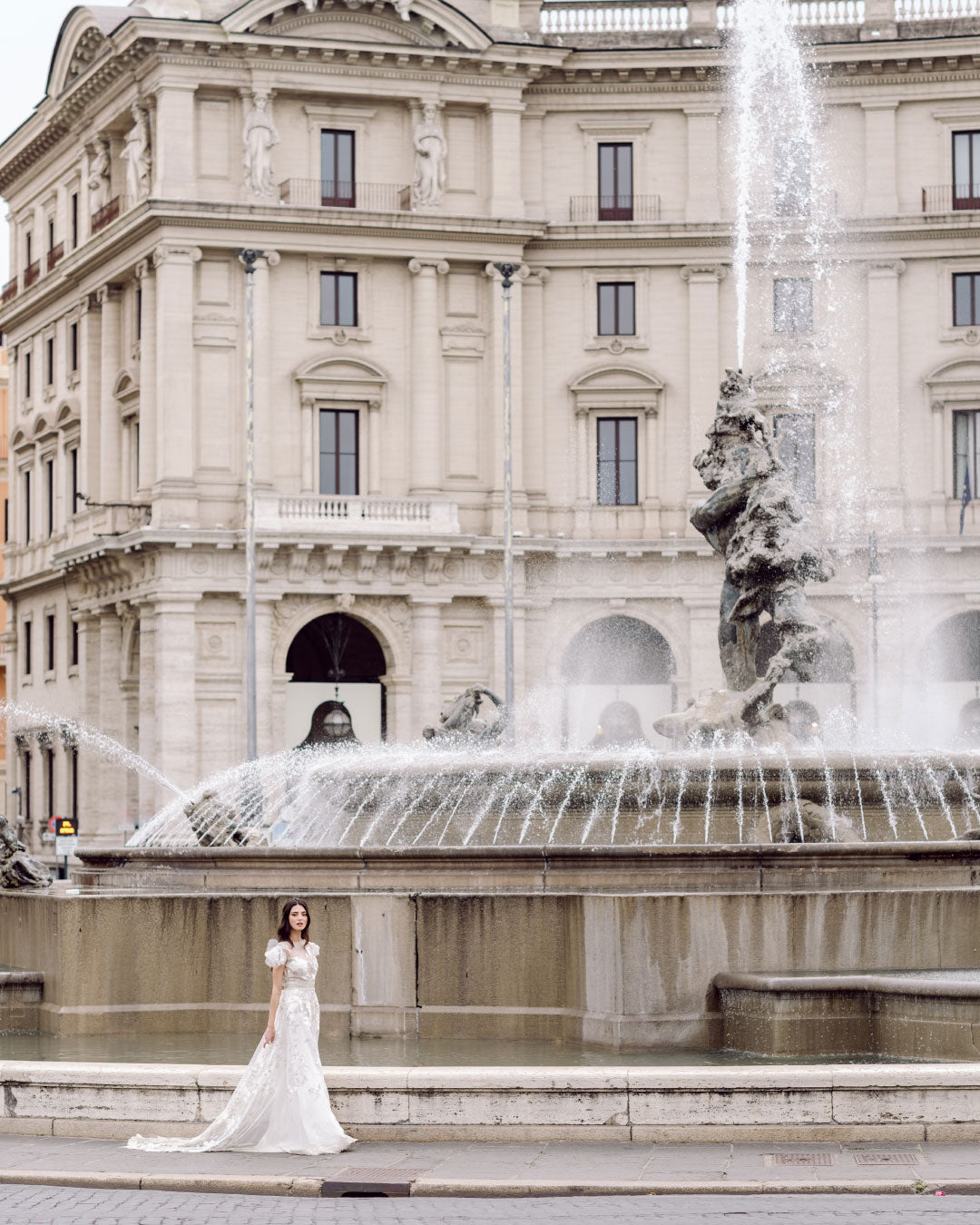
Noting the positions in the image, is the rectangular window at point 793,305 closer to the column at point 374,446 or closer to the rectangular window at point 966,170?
the rectangular window at point 966,170

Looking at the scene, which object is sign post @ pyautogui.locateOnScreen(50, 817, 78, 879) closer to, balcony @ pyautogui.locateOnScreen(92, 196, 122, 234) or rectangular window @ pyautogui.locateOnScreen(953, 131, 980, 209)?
balcony @ pyautogui.locateOnScreen(92, 196, 122, 234)

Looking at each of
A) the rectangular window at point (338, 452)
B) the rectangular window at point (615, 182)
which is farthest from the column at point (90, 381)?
the rectangular window at point (615, 182)

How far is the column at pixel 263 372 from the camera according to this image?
6088cm

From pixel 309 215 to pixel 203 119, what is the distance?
357cm

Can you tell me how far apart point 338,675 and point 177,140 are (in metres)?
13.6

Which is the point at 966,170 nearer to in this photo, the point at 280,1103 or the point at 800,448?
the point at 800,448

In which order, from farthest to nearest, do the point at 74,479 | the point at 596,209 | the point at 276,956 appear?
the point at 74,479
the point at 596,209
the point at 276,956

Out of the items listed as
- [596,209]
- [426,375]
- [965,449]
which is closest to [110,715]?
[426,375]

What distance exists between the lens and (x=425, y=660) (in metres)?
60.4

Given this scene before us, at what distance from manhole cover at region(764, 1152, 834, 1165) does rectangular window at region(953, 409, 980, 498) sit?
1994 inches

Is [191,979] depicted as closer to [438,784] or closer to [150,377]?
[438,784]

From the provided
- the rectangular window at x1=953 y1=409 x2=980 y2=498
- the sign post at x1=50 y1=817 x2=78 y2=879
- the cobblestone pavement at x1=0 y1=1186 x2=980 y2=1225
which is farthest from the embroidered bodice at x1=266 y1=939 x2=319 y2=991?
the rectangular window at x1=953 y1=409 x2=980 y2=498

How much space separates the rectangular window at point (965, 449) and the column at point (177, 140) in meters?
19.9

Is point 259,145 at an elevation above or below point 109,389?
above
